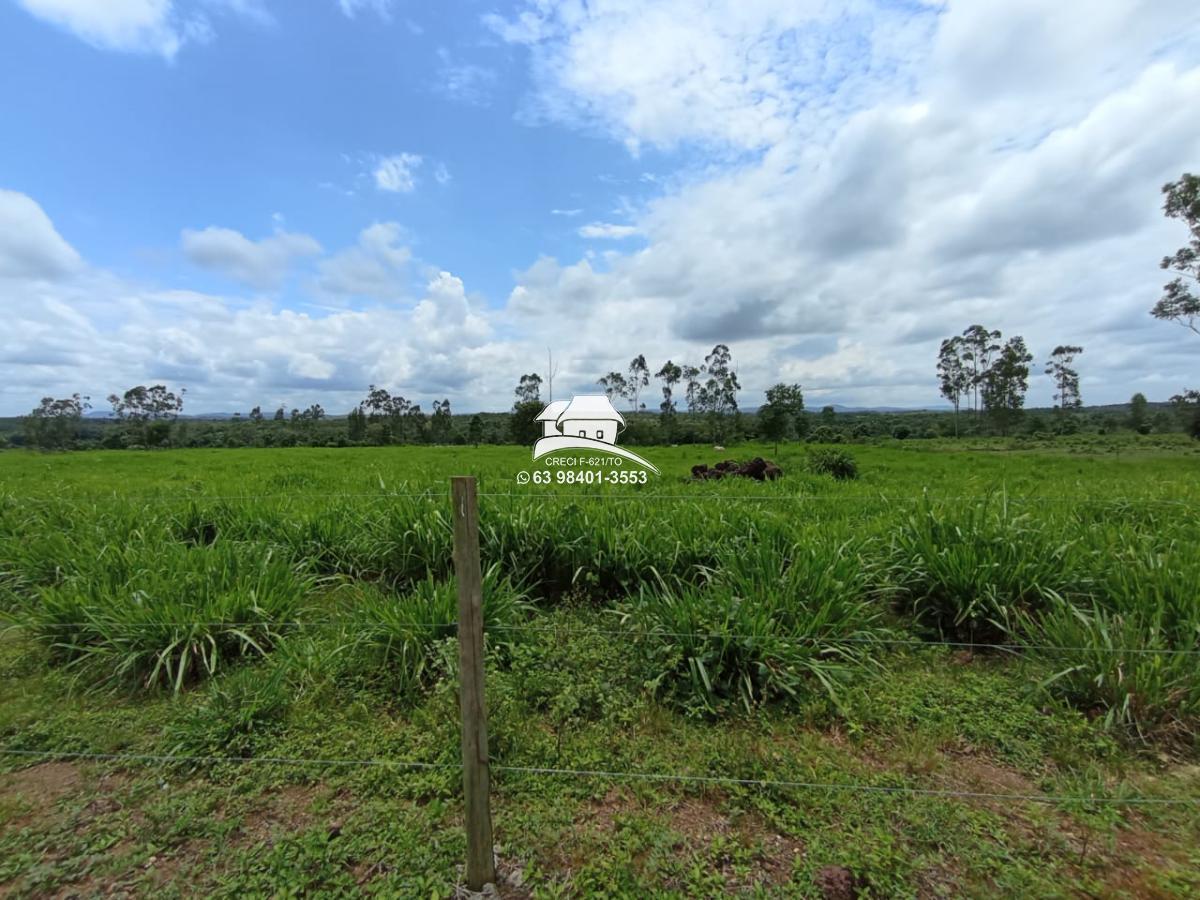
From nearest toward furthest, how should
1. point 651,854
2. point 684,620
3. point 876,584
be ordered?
point 651,854
point 684,620
point 876,584

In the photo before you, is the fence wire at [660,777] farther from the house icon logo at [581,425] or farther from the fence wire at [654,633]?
the house icon logo at [581,425]

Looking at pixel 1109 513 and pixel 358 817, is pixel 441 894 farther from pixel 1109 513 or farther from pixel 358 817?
pixel 1109 513

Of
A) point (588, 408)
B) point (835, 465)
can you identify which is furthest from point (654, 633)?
point (835, 465)

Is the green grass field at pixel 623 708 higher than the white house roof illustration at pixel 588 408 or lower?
lower

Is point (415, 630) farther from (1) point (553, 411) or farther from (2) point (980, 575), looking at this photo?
(1) point (553, 411)

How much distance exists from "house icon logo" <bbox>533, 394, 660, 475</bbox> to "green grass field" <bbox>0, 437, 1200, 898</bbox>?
6228mm

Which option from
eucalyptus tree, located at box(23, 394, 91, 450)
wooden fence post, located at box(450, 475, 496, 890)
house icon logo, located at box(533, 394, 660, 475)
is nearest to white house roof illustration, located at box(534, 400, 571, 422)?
house icon logo, located at box(533, 394, 660, 475)

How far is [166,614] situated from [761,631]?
3.23 m

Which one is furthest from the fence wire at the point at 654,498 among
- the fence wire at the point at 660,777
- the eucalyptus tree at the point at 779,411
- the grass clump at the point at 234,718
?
the eucalyptus tree at the point at 779,411

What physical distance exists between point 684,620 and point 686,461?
12724mm

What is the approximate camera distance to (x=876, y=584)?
335 cm

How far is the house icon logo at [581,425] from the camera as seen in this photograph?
10305 millimetres

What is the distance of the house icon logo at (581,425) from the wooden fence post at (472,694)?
8.75 metres

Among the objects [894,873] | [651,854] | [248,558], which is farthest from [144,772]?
[894,873]
